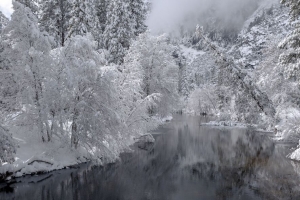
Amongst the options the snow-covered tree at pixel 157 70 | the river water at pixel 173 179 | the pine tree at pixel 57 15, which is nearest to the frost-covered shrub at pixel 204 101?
the snow-covered tree at pixel 157 70

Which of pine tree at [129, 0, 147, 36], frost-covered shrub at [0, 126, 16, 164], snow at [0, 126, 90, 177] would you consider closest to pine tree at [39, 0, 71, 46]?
pine tree at [129, 0, 147, 36]

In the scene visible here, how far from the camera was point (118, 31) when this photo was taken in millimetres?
35188

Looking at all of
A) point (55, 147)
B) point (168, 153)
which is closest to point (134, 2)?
point (168, 153)

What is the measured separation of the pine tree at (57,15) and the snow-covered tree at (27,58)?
18.2m

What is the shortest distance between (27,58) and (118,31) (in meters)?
20.7

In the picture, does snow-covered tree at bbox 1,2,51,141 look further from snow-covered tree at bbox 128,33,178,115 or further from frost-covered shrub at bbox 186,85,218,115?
frost-covered shrub at bbox 186,85,218,115

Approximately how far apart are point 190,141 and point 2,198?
65.9 ft

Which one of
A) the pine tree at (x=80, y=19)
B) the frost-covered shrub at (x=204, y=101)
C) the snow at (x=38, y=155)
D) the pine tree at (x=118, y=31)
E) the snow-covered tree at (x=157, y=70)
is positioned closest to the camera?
the snow at (x=38, y=155)

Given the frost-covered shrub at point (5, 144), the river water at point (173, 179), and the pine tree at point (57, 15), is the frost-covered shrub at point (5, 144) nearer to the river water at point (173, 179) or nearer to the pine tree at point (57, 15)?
the river water at point (173, 179)

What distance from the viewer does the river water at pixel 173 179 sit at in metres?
12.6

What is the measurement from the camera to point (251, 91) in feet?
91.1

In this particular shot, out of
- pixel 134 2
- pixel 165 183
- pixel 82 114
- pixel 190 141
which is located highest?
pixel 134 2

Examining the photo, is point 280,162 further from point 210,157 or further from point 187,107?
point 187,107

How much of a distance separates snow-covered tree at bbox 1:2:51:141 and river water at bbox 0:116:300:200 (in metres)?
4.14
